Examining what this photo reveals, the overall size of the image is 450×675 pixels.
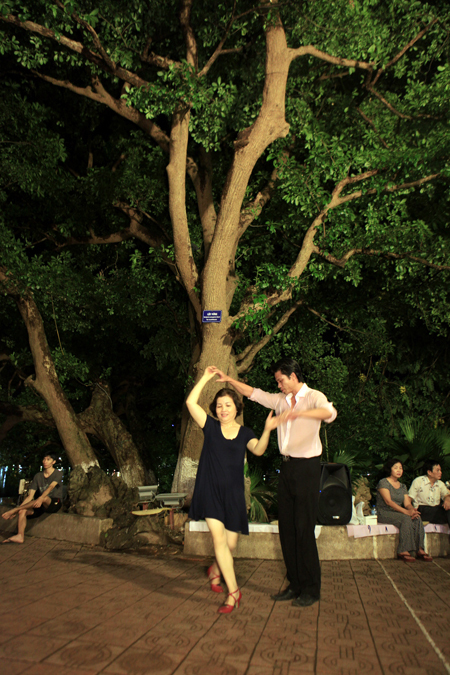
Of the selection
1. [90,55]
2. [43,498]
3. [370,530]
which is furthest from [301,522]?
[90,55]

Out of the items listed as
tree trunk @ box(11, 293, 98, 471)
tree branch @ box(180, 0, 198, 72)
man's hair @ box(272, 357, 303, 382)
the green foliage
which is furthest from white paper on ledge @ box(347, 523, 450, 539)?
tree branch @ box(180, 0, 198, 72)

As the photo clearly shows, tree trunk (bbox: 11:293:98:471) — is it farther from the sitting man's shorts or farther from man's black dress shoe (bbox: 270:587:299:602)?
man's black dress shoe (bbox: 270:587:299:602)

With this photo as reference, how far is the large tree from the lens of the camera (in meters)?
9.20

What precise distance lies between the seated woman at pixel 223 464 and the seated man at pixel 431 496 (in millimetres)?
4474

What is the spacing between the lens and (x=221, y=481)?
16.3 ft

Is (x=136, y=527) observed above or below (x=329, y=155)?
below

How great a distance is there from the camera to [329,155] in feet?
32.0

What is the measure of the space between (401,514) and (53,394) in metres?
6.46

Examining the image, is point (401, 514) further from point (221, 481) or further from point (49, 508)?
point (49, 508)

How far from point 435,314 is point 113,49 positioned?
7812 millimetres

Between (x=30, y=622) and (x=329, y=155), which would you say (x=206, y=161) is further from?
(x=30, y=622)

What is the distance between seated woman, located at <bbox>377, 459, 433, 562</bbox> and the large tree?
116 inches

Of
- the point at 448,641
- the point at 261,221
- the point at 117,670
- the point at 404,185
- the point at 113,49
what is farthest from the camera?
the point at 261,221

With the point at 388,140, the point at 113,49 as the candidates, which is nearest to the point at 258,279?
the point at 388,140
